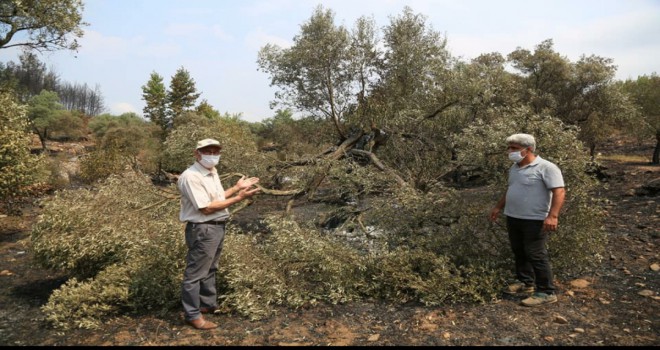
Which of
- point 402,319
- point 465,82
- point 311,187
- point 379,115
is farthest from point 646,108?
point 402,319

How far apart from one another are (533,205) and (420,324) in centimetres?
191

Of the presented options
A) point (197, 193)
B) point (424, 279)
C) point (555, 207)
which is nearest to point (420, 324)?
point (424, 279)

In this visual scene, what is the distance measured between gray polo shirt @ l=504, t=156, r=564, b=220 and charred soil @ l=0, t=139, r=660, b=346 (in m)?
1.12

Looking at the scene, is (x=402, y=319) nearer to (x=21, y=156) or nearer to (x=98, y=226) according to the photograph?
(x=98, y=226)

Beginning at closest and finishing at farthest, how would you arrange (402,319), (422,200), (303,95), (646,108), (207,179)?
(207,179)
(402,319)
(422,200)
(303,95)
(646,108)

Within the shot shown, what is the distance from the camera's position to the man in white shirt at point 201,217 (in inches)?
178

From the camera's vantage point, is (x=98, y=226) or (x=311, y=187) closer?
(x=98, y=226)

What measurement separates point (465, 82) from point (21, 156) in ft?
37.3

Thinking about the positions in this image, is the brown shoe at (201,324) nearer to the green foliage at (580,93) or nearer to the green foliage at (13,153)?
the green foliage at (13,153)

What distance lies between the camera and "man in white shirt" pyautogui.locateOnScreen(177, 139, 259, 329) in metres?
4.52

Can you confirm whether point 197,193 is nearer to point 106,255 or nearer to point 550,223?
point 106,255

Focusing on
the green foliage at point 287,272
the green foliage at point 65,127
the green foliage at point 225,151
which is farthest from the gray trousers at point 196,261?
the green foliage at point 65,127

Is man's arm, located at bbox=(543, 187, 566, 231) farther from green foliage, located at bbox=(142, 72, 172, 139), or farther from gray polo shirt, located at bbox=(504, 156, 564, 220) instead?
green foliage, located at bbox=(142, 72, 172, 139)

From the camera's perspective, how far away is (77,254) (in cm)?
609
